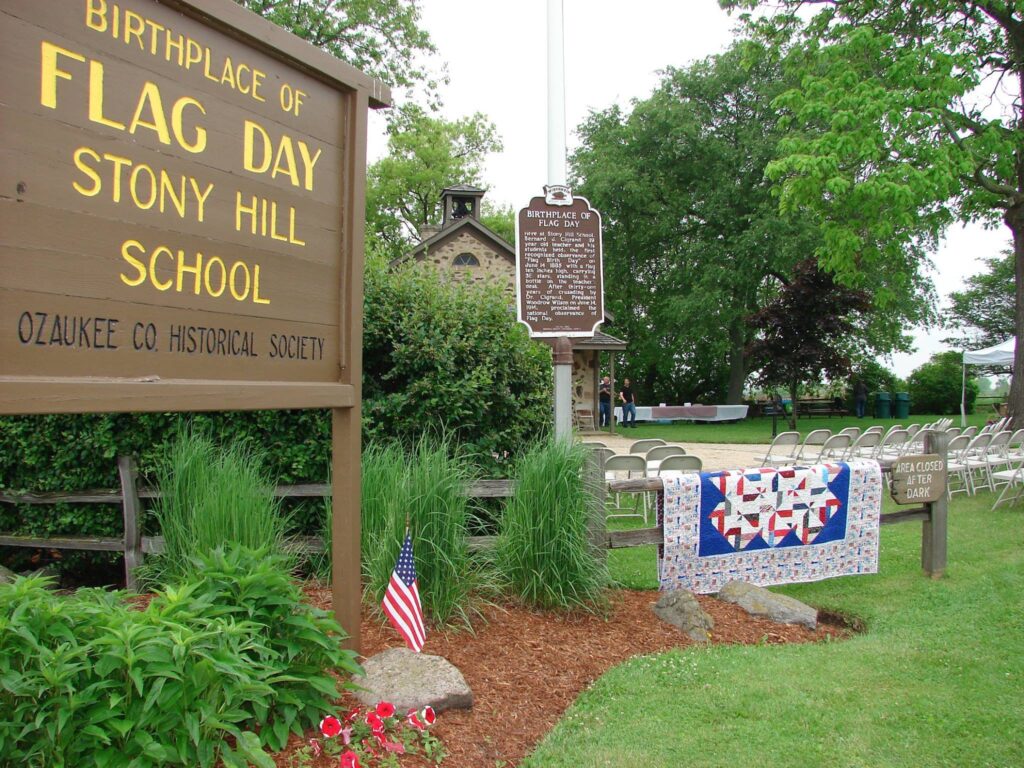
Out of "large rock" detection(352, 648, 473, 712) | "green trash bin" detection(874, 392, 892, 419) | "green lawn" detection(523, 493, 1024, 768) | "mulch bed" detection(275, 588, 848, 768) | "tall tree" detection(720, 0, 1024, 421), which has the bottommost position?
"green lawn" detection(523, 493, 1024, 768)

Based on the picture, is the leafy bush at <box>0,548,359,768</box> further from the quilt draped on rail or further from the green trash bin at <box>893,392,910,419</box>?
the green trash bin at <box>893,392,910,419</box>

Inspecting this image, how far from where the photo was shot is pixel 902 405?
1336 inches

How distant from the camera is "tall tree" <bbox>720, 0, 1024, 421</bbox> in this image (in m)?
14.6

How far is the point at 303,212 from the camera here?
364cm

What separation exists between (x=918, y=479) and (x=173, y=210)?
6.14m

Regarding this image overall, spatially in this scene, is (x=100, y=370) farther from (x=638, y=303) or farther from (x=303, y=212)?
(x=638, y=303)

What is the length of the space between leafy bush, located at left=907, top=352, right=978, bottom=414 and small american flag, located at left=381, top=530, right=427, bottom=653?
36.2 metres

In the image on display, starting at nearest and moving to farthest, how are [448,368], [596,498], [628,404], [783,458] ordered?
[596,498]
[448,368]
[783,458]
[628,404]

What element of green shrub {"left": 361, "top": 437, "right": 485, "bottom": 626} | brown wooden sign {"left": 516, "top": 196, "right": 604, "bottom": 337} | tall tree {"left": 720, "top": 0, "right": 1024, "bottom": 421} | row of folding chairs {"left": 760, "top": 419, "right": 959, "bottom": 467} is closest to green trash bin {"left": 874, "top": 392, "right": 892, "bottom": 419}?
tall tree {"left": 720, "top": 0, "right": 1024, "bottom": 421}

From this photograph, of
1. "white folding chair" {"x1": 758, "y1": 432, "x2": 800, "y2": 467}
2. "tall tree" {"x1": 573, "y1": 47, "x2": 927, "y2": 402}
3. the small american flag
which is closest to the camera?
the small american flag

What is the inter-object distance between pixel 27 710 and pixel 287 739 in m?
0.87

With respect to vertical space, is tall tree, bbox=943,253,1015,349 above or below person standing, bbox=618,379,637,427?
above

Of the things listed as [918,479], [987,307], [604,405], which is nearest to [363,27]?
[604,405]

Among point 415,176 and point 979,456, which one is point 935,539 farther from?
point 415,176
